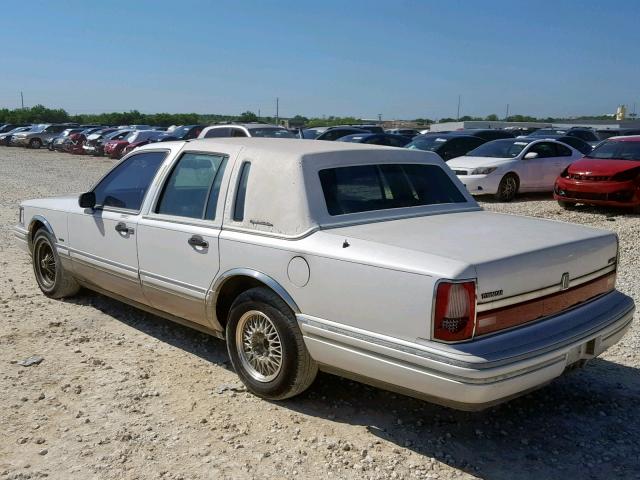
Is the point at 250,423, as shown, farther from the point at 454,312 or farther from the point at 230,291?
the point at 454,312

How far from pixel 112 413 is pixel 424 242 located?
214cm

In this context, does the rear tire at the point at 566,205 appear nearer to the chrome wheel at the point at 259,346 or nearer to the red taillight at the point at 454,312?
the chrome wheel at the point at 259,346

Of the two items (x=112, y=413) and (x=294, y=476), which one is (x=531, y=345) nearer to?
(x=294, y=476)

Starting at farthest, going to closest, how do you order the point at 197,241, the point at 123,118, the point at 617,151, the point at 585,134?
the point at 123,118 < the point at 585,134 < the point at 617,151 < the point at 197,241

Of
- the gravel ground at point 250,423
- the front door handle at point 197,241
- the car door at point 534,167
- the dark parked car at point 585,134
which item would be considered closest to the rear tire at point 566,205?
the car door at point 534,167

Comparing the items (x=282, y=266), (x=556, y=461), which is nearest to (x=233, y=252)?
(x=282, y=266)

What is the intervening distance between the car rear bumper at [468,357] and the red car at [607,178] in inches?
330

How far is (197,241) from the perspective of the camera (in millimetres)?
4512

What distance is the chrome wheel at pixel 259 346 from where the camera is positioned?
4.13 metres

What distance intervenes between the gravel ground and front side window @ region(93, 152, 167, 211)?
1.10 metres

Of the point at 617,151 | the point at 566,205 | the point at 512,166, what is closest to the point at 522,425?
the point at 566,205

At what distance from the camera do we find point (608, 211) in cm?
1212

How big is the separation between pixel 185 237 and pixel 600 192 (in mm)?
9155

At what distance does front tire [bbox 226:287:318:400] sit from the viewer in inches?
156
